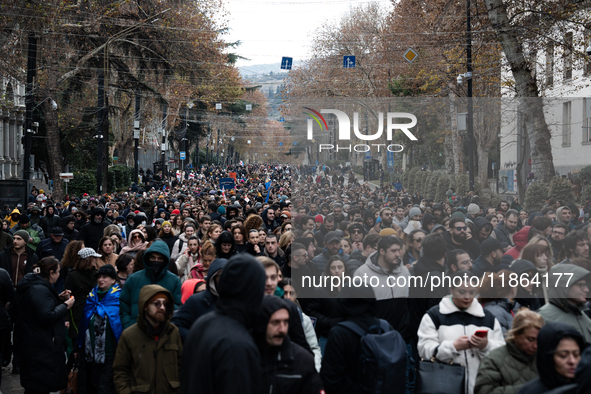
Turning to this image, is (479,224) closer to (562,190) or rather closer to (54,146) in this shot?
(562,190)

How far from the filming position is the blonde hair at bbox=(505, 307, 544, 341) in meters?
4.05

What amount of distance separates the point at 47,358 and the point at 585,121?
7.16 metres

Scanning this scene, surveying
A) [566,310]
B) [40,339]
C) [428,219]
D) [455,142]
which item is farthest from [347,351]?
[455,142]

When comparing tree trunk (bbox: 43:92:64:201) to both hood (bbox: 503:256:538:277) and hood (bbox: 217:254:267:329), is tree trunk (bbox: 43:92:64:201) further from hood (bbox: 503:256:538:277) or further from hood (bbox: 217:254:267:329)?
hood (bbox: 217:254:267:329)

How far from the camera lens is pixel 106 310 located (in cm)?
577

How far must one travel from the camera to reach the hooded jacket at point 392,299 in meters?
5.61

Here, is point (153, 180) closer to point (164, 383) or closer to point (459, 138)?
point (459, 138)

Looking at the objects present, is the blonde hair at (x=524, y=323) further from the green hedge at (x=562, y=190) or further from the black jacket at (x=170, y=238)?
the black jacket at (x=170, y=238)

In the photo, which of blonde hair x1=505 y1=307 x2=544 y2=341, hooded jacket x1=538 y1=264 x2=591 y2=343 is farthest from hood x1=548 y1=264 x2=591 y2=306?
blonde hair x1=505 y1=307 x2=544 y2=341

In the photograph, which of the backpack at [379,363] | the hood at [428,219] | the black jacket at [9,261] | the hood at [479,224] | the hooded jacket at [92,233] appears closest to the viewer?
the backpack at [379,363]

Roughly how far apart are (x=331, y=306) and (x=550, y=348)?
2.21 m

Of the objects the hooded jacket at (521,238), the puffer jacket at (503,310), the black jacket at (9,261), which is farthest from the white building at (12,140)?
the puffer jacket at (503,310)

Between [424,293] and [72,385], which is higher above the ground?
[424,293]

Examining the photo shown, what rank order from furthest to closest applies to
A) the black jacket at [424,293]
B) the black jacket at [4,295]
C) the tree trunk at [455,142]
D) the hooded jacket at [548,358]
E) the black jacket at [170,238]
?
1. the black jacket at [170,238]
2. the tree trunk at [455,142]
3. the black jacket at [4,295]
4. the black jacket at [424,293]
5. the hooded jacket at [548,358]
